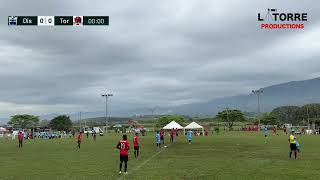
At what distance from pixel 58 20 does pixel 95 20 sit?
99.3 inches

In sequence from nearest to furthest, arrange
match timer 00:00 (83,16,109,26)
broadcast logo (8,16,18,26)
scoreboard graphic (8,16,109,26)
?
1. match timer 00:00 (83,16,109,26)
2. scoreboard graphic (8,16,109,26)
3. broadcast logo (8,16,18,26)

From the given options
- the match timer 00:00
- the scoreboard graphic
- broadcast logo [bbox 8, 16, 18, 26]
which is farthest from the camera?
broadcast logo [bbox 8, 16, 18, 26]

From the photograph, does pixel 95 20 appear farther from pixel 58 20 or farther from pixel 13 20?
pixel 13 20

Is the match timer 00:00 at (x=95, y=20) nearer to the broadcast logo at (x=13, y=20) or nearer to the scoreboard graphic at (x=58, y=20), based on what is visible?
the scoreboard graphic at (x=58, y=20)

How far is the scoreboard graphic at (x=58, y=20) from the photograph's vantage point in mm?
27922

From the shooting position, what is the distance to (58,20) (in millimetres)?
28641

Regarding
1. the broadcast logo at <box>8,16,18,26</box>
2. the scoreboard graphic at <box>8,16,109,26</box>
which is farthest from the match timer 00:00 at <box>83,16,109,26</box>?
the broadcast logo at <box>8,16,18,26</box>

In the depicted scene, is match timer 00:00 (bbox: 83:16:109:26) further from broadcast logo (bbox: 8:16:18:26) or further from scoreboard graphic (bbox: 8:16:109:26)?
broadcast logo (bbox: 8:16:18:26)

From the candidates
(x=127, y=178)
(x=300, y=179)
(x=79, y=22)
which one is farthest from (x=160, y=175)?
(x=79, y=22)

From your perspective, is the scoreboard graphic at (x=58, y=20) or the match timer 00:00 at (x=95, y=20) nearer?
the match timer 00:00 at (x=95, y=20)

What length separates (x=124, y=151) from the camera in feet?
68.4

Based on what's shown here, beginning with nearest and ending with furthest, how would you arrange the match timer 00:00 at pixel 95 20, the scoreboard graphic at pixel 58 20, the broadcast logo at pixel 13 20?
1. the match timer 00:00 at pixel 95 20
2. the scoreboard graphic at pixel 58 20
3. the broadcast logo at pixel 13 20

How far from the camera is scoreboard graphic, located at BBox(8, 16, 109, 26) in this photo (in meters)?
27.9

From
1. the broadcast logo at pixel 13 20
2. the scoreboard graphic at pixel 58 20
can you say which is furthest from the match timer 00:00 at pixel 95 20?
the broadcast logo at pixel 13 20
